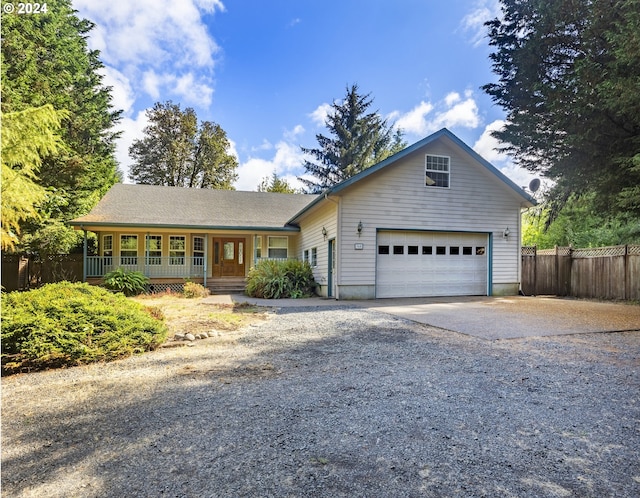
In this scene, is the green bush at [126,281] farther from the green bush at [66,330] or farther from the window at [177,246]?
the green bush at [66,330]

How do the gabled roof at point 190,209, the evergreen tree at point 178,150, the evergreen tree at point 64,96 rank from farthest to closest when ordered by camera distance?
the evergreen tree at point 178,150 → the gabled roof at point 190,209 → the evergreen tree at point 64,96

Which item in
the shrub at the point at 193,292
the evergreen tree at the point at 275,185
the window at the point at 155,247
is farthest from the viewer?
the evergreen tree at the point at 275,185

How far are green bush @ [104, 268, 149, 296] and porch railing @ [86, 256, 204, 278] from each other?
85 cm

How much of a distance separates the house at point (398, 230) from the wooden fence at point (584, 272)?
1513 mm

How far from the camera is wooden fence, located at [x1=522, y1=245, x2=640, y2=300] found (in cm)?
1154

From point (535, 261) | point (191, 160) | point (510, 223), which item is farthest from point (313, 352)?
point (191, 160)

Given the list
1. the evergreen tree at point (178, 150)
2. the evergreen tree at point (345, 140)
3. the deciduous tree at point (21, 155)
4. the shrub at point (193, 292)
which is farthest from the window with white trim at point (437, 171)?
the evergreen tree at point (178, 150)

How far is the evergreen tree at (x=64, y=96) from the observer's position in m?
13.5

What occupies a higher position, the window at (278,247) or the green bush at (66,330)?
the window at (278,247)

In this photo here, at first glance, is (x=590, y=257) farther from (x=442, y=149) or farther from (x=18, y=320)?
(x=18, y=320)

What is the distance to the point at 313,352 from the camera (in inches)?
199

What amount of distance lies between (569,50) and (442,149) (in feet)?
14.3

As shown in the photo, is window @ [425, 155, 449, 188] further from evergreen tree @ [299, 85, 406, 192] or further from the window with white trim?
evergreen tree @ [299, 85, 406, 192]

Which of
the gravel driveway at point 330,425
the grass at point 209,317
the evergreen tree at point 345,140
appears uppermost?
the evergreen tree at point 345,140
